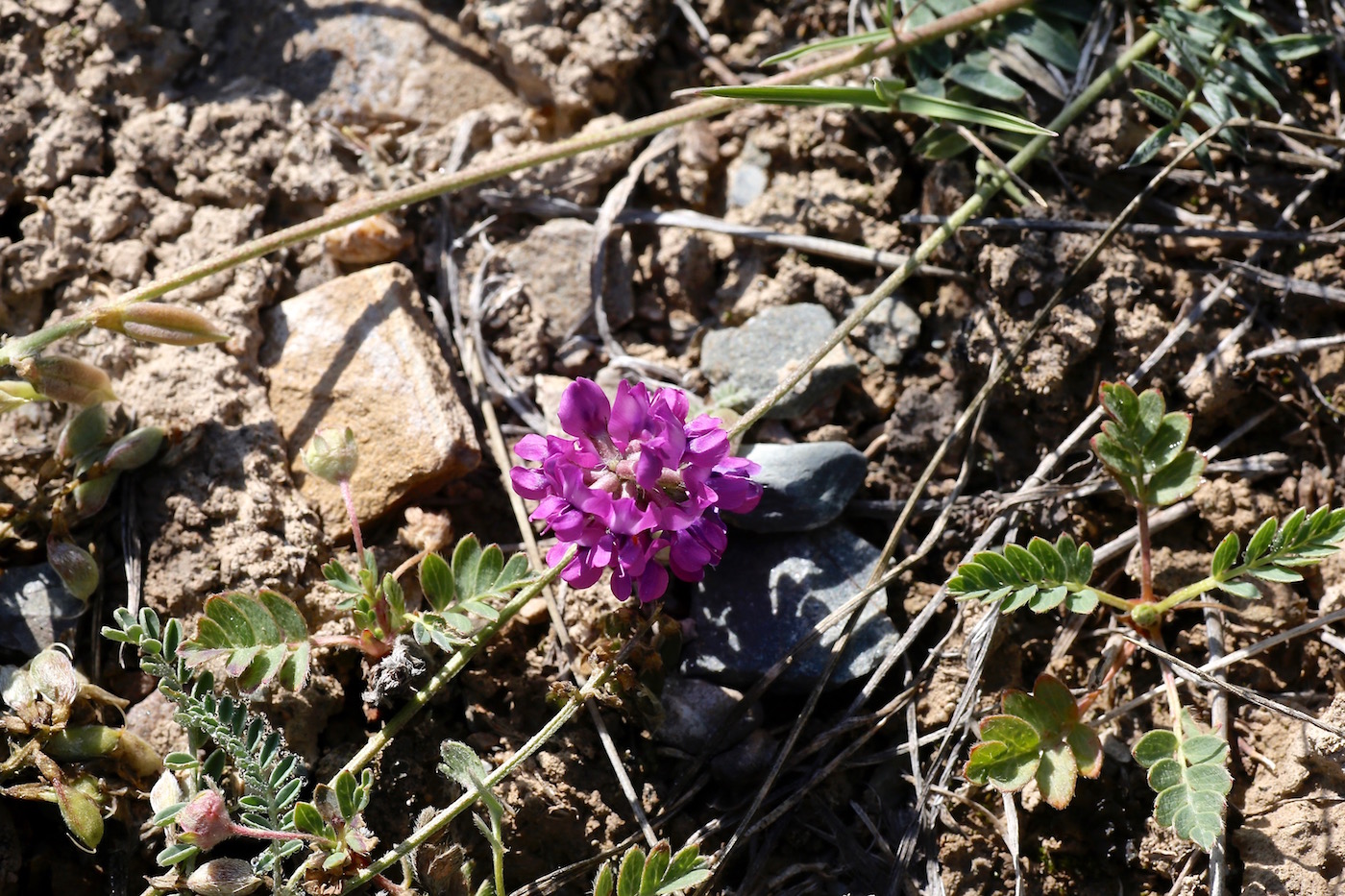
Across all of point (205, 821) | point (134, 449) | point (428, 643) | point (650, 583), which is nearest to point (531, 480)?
point (650, 583)

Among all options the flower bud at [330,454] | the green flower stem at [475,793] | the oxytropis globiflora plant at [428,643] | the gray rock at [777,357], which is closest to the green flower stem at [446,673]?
the oxytropis globiflora plant at [428,643]

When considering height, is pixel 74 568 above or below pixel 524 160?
below

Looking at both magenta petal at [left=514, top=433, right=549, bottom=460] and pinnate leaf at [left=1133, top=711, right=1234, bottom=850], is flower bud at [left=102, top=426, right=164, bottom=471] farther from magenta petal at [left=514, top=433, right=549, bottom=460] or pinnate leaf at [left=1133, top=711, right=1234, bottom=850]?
pinnate leaf at [left=1133, top=711, right=1234, bottom=850]

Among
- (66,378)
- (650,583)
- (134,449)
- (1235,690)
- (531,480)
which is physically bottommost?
(1235,690)

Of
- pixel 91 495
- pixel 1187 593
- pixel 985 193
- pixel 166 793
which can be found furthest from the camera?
pixel 985 193

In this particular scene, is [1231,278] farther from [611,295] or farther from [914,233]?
[611,295]

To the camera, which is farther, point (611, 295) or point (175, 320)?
point (611, 295)

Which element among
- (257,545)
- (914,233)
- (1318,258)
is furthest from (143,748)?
(1318,258)

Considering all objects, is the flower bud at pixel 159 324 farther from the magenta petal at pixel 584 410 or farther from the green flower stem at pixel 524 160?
the magenta petal at pixel 584 410

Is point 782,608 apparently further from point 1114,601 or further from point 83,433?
point 83,433
